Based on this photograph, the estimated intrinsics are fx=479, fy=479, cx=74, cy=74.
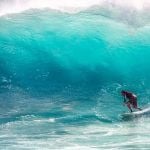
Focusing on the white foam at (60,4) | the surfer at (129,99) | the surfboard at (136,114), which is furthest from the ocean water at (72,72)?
the surfer at (129,99)

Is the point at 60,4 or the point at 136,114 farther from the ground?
the point at 60,4

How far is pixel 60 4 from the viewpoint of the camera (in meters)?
17.5

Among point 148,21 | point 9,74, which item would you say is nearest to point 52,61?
point 9,74

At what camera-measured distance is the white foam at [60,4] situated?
16859mm

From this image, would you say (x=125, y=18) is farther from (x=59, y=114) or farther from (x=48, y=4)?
(x=59, y=114)

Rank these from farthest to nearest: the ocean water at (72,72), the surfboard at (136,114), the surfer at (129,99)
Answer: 1. the surfer at (129,99)
2. the surfboard at (136,114)
3. the ocean water at (72,72)

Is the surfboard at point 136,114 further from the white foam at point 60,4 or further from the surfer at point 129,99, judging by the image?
the white foam at point 60,4

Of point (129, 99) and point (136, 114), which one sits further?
point (129, 99)

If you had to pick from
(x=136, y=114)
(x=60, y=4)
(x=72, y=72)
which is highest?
(x=60, y=4)

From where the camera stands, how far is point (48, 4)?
17625 millimetres

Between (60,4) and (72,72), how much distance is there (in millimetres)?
3493

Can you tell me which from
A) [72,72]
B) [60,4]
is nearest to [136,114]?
[72,72]

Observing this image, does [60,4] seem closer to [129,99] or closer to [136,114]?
[129,99]

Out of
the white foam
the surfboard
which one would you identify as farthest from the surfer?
the white foam
